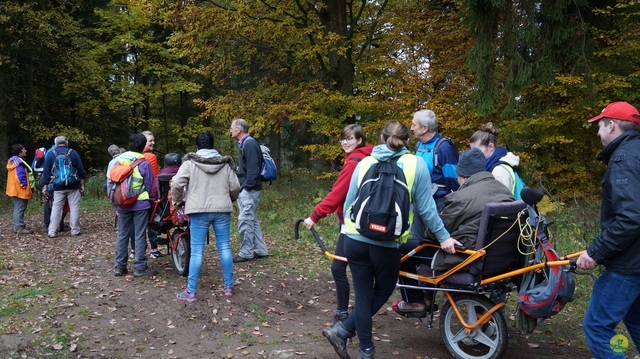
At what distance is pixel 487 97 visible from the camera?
459 inches

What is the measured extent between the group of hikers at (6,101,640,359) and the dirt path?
38 centimetres

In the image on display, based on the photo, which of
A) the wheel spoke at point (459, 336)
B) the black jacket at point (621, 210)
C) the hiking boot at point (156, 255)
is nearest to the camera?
the black jacket at point (621, 210)

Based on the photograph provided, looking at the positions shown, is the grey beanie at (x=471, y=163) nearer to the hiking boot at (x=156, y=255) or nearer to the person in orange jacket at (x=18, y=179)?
the hiking boot at (x=156, y=255)

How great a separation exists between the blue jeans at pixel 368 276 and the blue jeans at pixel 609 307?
146cm

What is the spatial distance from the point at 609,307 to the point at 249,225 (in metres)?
5.75

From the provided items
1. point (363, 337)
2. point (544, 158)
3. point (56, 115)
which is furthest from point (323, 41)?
point (56, 115)

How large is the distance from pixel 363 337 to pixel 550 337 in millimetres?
2259

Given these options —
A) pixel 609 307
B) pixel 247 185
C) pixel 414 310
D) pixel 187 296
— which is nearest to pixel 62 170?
pixel 247 185

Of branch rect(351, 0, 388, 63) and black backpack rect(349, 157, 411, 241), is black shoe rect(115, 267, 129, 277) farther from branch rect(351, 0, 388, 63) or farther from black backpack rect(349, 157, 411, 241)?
branch rect(351, 0, 388, 63)

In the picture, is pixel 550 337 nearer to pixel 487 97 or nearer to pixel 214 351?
pixel 214 351

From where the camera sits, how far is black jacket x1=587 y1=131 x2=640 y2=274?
332 centimetres

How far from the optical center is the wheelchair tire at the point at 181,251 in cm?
746

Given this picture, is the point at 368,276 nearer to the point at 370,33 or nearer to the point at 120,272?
the point at 120,272

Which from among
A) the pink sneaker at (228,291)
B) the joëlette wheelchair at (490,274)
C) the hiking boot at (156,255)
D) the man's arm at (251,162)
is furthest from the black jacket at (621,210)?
the hiking boot at (156,255)
